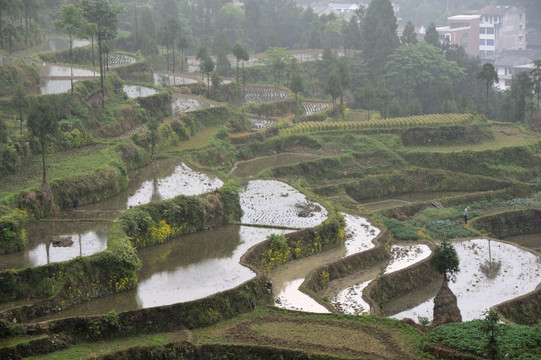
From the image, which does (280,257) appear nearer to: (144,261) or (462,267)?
(144,261)

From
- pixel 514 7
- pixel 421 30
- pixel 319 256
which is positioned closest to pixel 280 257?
pixel 319 256

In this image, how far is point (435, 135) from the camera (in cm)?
5097

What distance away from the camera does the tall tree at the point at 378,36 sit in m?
71.8

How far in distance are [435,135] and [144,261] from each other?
1159 inches

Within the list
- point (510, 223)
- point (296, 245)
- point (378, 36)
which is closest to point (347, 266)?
point (296, 245)

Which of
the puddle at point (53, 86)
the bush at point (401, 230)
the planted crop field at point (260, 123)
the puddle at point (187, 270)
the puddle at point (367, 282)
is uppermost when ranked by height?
the puddle at point (53, 86)

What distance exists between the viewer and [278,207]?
3331 centimetres

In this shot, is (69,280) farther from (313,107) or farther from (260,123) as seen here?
(313,107)

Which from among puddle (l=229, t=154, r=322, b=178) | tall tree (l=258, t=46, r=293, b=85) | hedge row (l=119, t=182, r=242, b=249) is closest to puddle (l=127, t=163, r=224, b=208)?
hedge row (l=119, t=182, r=242, b=249)

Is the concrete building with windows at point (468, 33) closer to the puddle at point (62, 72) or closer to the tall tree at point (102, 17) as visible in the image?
the tall tree at point (102, 17)

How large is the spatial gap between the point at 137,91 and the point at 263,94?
45.2 ft

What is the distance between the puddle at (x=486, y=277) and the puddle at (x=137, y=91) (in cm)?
1935

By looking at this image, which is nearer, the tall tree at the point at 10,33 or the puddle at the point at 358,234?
the puddle at the point at 358,234

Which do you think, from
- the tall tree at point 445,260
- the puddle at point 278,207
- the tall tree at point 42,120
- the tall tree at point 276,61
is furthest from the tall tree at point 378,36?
the tall tree at point 445,260
